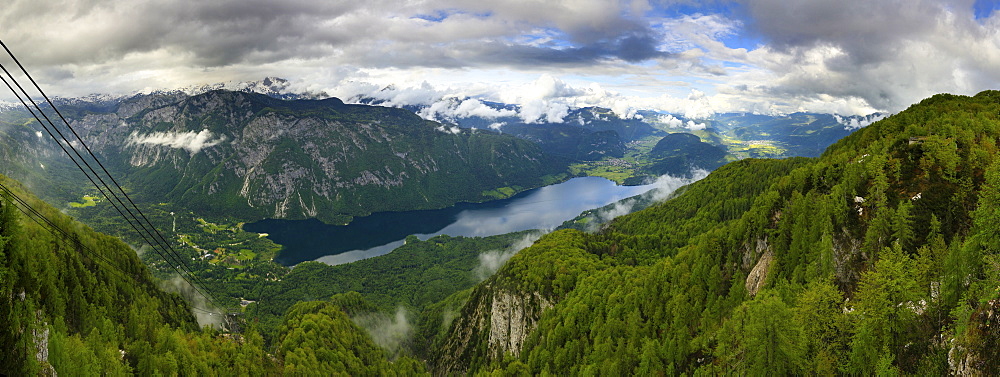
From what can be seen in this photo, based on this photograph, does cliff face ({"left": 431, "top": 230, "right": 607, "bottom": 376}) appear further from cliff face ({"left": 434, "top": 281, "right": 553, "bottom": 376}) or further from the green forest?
the green forest

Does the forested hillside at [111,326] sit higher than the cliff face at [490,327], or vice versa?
the forested hillside at [111,326]

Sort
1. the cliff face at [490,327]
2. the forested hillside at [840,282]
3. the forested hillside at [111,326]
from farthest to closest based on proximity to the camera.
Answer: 1. the cliff face at [490,327]
2. the forested hillside at [111,326]
3. the forested hillside at [840,282]

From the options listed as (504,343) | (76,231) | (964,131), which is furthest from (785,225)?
(76,231)

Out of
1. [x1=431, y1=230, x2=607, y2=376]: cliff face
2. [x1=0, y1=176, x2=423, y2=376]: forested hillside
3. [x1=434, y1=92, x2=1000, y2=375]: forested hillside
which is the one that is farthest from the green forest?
[x1=431, y1=230, x2=607, y2=376]: cliff face

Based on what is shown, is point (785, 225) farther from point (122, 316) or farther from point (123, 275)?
point (123, 275)

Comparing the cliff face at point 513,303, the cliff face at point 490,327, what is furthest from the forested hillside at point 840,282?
the cliff face at point 490,327

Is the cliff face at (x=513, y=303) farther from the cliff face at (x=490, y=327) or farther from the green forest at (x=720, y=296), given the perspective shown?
the green forest at (x=720, y=296)
